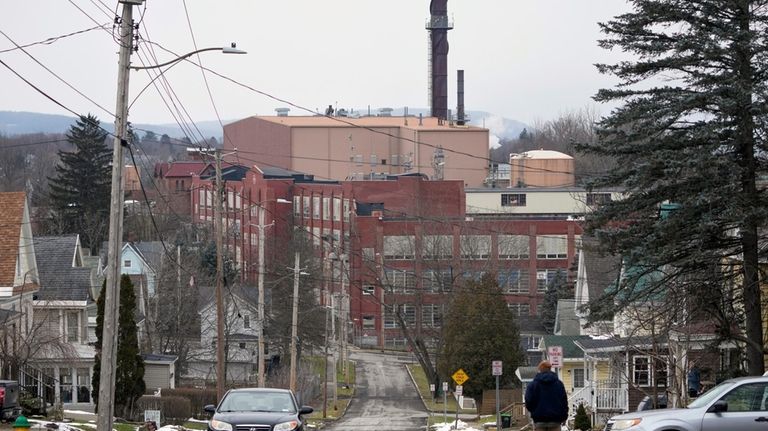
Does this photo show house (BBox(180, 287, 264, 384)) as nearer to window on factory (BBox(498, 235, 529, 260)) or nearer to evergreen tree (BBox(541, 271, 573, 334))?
evergreen tree (BBox(541, 271, 573, 334))

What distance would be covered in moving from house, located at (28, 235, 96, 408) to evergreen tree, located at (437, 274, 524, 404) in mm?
19297

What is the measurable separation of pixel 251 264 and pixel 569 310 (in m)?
31.8

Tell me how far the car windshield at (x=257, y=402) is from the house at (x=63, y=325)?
82.3 feet

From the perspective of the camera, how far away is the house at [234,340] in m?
76.5

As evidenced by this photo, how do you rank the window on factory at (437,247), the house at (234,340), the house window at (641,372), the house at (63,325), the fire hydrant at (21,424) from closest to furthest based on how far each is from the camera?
the fire hydrant at (21,424)
the house window at (641,372)
the house at (63,325)
the house at (234,340)
the window on factory at (437,247)

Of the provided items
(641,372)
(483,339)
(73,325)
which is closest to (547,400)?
(641,372)

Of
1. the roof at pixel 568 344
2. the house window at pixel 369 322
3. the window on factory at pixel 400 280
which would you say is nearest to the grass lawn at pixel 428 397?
the window on factory at pixel 400 280

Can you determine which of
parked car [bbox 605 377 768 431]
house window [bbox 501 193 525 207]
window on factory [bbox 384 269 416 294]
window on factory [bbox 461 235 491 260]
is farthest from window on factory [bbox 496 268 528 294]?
parked car [bbox 605 377 768 431]

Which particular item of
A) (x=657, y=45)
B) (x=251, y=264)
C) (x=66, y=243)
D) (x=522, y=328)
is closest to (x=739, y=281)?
(x=657, y=45)

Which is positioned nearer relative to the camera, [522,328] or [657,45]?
[657,45]

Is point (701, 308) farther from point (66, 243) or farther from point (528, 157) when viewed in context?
point (528, 157)

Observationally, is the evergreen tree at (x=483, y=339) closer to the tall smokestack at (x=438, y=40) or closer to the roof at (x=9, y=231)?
the roof at (x=9, y=231)

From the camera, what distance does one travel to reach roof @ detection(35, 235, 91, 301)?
51.7m

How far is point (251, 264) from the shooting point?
3597 inches
